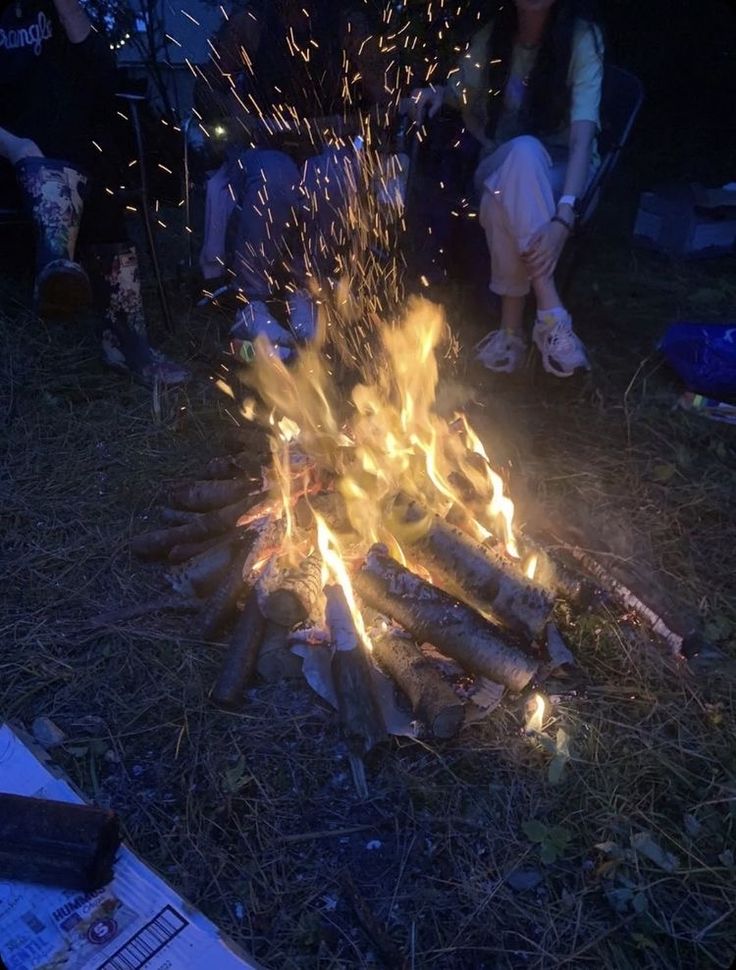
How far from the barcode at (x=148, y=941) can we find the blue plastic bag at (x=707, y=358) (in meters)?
3.30

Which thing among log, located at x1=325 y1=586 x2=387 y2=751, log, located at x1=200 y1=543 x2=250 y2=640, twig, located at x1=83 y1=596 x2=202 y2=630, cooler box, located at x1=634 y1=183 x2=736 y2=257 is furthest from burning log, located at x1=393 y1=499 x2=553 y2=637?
cooler box, located at x1=634 y1=183 x2=736 y2=257

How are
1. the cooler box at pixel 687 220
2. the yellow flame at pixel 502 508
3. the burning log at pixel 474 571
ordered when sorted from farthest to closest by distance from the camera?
the cooler box at pixel 687 220, the yellow flame at pixel 502 508, the burning log at pixel 474 571

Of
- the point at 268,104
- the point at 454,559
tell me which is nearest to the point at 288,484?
the point at 454,559

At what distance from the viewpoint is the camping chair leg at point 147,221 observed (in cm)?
404

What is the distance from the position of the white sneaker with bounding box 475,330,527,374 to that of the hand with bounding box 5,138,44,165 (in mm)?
2451

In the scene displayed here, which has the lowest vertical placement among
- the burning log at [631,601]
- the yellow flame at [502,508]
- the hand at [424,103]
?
the burning log at [631,601]

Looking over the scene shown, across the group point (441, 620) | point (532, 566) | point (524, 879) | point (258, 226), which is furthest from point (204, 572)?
point (258, 226)

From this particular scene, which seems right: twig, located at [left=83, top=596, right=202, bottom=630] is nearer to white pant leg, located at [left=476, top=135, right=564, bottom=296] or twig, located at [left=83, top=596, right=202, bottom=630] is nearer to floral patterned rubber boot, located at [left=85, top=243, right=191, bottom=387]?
floral patterned rubber boot, located at [left=85, top=243, right=191, bottom=387]

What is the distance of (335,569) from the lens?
250 centimetres

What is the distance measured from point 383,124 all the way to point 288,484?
263cm

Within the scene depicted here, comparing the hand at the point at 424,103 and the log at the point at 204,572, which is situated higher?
the hand at the point at 424,103

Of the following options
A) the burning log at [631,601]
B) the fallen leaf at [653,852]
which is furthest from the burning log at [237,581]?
the fallen leaf at [653,852]

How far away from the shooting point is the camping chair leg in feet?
13.2

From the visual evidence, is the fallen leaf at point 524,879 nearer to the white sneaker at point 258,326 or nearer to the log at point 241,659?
the log at point 241,659
